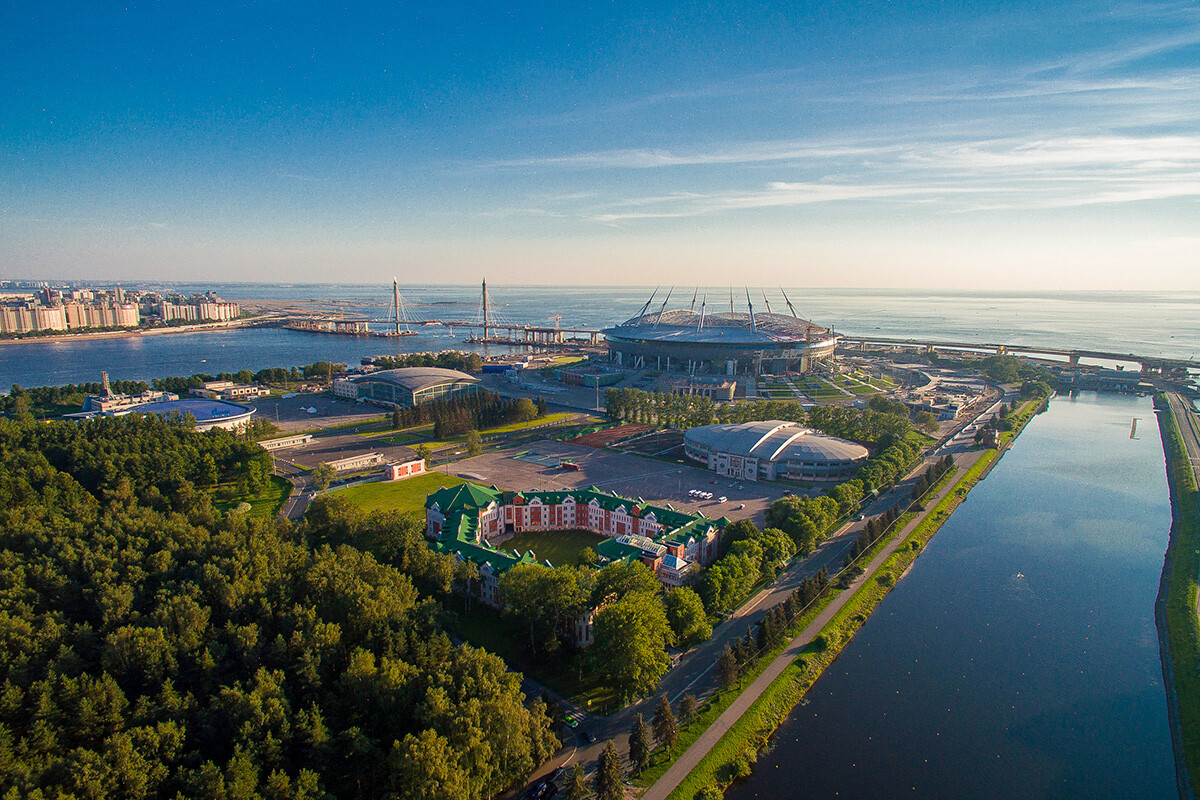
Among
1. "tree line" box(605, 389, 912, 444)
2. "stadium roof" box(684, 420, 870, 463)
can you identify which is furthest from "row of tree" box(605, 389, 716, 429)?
"stadium roof" box(684, 420, 870, 463)

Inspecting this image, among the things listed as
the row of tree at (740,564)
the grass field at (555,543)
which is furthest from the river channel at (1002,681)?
the grass field at (555,543)

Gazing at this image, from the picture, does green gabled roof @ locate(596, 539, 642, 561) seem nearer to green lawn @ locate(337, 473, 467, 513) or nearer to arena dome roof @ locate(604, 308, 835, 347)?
green lawn @ locate(337, 473, 467, 513)

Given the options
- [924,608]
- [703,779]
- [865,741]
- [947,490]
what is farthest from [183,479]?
[947,490]

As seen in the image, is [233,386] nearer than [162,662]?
No

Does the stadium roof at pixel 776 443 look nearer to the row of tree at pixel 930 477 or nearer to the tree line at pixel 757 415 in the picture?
the tree line at pixel 757 415

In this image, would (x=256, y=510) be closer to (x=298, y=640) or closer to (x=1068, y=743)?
(x=298, y=640)

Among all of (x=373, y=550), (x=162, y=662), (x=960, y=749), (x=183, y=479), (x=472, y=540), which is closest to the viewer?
(x=162, y=662)

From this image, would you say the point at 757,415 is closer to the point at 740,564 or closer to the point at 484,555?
the point at 740,564
